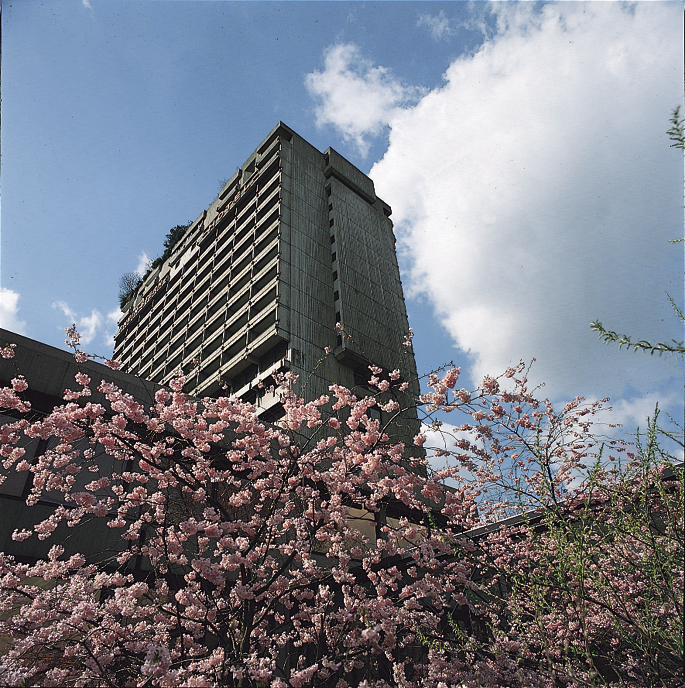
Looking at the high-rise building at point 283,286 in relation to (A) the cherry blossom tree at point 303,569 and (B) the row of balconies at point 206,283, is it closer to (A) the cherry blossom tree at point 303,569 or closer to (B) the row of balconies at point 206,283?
(B) the row of balconies at point 206,283

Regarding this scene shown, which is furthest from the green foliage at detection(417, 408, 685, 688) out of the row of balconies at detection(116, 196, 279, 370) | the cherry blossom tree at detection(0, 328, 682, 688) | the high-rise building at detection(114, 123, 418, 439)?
the row of balconies at detection(116, 196, 279, 370)

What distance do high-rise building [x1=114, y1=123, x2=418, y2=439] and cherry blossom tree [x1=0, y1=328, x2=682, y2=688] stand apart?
40.4 feet

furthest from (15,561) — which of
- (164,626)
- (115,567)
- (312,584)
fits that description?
(312,584)

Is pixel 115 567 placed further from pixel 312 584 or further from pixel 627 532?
pixel 627 532

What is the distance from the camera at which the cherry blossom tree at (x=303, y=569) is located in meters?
4.57

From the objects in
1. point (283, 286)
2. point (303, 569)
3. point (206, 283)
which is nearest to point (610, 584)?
point (303, 569)

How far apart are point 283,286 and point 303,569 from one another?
17526mm

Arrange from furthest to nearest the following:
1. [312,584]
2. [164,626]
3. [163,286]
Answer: [163,286] < [312,584] < [164,626]

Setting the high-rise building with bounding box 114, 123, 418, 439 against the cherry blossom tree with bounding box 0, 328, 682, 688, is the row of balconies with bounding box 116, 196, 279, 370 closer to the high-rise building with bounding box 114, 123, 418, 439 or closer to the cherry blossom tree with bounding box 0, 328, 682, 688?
the high-rise building with bounding box 114, 123, 418, 439

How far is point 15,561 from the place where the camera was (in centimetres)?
687

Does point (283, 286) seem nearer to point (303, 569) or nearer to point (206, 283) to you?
point (206, 283)

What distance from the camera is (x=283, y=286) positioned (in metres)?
22.9

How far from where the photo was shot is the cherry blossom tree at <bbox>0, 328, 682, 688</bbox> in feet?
15.0

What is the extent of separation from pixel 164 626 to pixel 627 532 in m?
5.71
